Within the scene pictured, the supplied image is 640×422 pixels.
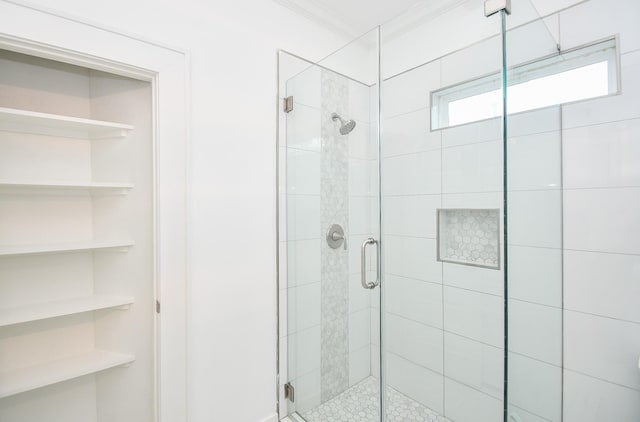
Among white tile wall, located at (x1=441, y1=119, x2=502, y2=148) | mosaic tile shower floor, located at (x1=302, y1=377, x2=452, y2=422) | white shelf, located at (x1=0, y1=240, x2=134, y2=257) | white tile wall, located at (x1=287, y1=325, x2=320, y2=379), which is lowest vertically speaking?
mosaic tile shower floor, located at (x1=302, y1=377, x2=452, y2=422)

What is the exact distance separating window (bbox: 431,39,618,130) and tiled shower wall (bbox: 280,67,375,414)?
1.94ft

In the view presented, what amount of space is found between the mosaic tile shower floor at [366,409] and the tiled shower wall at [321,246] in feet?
0.16

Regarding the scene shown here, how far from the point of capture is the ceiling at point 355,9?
5.98 feet

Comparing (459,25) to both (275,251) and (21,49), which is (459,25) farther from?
(21,49)

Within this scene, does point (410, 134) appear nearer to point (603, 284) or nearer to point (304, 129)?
point (304, 129)

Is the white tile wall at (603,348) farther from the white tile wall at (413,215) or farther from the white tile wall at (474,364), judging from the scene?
the white tile wall at (413,215)

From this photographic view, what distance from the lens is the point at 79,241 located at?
A: 1.46 metres

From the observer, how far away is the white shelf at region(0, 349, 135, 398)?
3.93 feet

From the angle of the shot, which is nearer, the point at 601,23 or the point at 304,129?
the point at 601,23

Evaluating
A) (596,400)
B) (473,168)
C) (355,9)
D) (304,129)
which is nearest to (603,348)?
(596,400)

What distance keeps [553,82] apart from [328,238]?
4.32 ft

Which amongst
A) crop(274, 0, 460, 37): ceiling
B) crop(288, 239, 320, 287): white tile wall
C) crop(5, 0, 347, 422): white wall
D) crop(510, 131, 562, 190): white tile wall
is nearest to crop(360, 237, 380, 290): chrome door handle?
crop(288, 239, 320, 287): white tile wall

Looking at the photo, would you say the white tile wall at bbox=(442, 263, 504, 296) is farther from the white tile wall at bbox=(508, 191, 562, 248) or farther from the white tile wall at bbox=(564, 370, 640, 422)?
the white tile wall at bbox=(564, 370, 640, 422)

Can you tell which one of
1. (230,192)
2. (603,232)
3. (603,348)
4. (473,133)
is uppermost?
(473,133)
